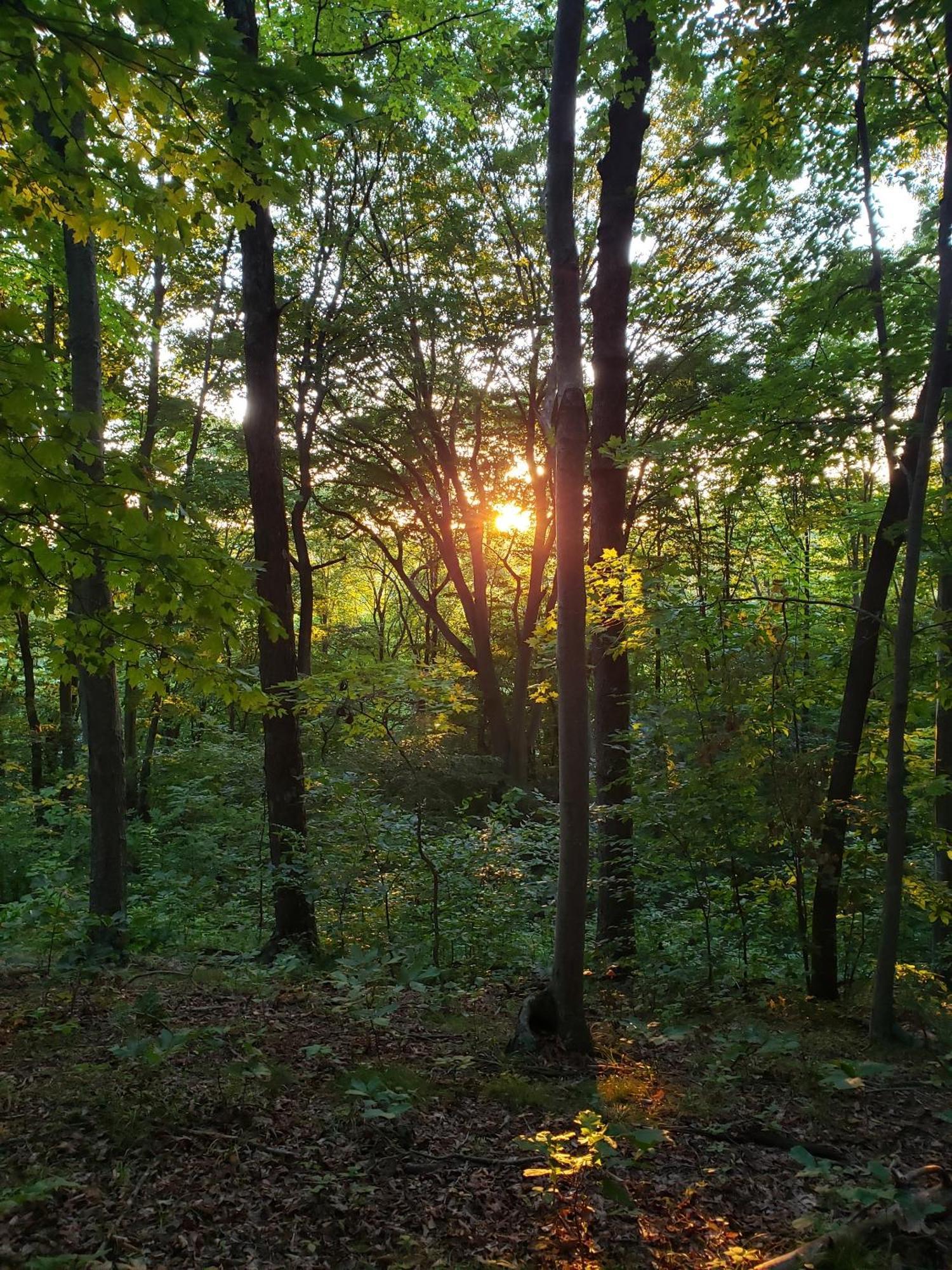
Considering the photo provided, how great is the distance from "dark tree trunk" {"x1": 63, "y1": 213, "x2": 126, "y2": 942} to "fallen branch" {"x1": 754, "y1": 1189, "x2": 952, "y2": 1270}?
6261 millimetres

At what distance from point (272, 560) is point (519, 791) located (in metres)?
3.63

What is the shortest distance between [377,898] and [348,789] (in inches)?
46.5

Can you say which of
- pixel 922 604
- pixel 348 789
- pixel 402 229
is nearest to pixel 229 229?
pixel 402 229

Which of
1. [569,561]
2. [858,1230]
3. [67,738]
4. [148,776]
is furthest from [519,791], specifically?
[67,738]

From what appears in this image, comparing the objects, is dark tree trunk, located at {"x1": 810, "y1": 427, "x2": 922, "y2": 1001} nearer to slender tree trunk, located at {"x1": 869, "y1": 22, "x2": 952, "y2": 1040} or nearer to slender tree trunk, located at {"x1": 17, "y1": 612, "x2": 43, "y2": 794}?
slender tree trunk, located at {"x1": 869, "y1": 22, "x2": 952, "y2": 1040}

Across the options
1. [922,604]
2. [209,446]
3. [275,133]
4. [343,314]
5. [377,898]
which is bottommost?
[377,898]

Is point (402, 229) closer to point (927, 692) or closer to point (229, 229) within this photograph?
point (229, 229)

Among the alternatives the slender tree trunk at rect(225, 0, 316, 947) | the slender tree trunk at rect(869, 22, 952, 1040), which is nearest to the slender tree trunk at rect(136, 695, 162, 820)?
the slender tree trunk at rect(225, 0, 316, 947)

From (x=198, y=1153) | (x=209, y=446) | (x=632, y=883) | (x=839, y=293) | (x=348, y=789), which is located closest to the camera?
(x=198, y=1153)

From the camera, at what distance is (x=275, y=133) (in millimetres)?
3236

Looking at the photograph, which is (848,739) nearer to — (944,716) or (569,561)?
(569,561)

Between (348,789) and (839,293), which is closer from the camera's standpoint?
(839,293)

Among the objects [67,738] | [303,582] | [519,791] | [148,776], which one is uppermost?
[303,582]

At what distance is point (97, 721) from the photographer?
A: 24.0 ft
